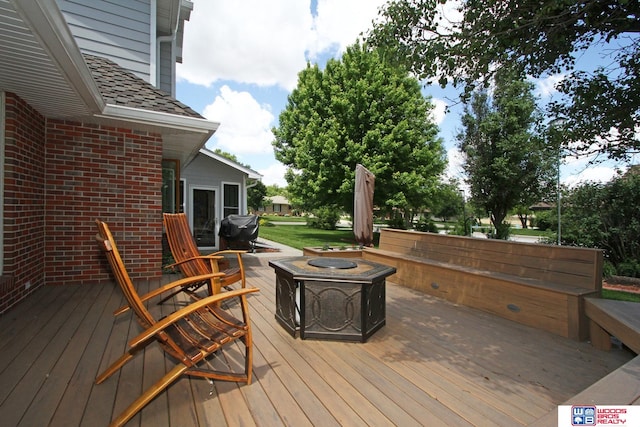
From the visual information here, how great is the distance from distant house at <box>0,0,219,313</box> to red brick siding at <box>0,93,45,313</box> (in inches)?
0.5

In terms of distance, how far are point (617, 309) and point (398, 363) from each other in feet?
7.06

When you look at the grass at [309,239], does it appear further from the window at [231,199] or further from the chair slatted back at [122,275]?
the chair slatted back at [122,275]

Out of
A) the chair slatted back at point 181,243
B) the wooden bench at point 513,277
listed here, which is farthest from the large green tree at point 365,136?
the chair slatted back at point 181,243

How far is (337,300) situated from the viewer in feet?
10.6

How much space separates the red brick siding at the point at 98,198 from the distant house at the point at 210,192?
16.9 ft

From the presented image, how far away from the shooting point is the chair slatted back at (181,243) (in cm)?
420

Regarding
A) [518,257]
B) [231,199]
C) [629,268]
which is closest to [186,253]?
[518,257]

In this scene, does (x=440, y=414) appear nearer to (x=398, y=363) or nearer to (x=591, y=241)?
(x=398, y=363)

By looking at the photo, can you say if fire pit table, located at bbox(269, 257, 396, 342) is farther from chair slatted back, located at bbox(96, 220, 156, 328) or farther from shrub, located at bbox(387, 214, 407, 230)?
shrub, located at bbox(387, 214, 407, 230)

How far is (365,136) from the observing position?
14.5m

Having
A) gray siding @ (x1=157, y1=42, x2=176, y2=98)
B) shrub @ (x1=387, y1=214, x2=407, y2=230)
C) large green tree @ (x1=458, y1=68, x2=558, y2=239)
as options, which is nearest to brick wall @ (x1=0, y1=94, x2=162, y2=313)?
gray siding @ (x1=157, y1=42, x2=176, y2=98)

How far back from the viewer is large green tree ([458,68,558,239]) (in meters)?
14.8

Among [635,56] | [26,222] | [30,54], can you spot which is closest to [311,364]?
[30,54]

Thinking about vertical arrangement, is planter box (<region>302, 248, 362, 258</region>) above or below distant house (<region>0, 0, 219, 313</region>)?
below
